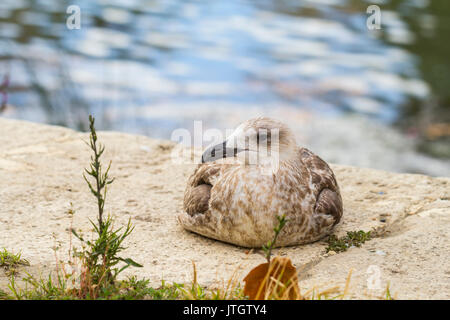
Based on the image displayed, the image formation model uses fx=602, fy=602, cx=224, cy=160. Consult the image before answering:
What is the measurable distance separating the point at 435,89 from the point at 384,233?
7.01m

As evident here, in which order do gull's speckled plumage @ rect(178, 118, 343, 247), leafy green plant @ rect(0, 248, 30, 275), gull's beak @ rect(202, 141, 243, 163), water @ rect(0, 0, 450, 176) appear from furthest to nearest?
water @ rect(0, 0, 450, 176), gull's beak @ rect(202, 141, 243, 163), gull's speckled plumage @ rect(178, 118, 343, 247), leafy green plant @ rect(0, 248, 30, 275)

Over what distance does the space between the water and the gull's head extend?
14.8ft

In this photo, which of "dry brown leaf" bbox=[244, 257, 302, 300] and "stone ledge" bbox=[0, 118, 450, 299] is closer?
"dry brown leaf" bbox=[244, 257, 302, 300]

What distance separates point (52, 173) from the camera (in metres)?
5.96

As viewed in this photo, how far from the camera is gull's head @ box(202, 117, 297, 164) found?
182 inches

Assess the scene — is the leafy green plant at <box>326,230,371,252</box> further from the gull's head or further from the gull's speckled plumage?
the gull's head

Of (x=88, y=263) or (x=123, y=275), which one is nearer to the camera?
(x=88, y=263)

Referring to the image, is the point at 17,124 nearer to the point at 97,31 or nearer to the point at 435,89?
the point at 97,31

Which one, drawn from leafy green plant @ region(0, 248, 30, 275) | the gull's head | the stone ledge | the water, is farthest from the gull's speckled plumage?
the water

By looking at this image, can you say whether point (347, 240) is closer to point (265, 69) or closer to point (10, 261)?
point (10, 261)

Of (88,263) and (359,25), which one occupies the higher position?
(359,25)

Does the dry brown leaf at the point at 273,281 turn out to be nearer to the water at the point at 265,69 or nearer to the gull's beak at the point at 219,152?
the gull's beak at the point at 219,152
